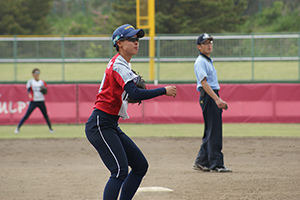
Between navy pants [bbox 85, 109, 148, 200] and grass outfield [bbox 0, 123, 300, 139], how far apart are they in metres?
8.36

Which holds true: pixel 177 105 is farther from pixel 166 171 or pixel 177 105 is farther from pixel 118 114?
pixel 118 114

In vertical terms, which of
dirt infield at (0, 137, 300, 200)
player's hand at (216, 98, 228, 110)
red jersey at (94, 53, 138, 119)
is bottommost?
dirt infield at (0, 137, 300, 200)

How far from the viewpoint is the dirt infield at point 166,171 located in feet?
19.1

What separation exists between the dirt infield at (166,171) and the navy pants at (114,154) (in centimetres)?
117

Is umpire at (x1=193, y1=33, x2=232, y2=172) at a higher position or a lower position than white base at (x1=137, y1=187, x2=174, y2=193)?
higher

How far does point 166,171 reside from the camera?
7.45 meters

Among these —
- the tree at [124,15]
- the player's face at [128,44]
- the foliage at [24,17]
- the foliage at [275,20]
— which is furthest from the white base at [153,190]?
the foliage at [24,17]

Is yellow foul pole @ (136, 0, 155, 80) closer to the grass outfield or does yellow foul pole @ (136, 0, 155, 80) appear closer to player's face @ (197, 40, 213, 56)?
the grass outfield

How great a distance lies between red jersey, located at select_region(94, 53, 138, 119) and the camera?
13.8 ft

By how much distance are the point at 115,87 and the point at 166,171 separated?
349 centimetres

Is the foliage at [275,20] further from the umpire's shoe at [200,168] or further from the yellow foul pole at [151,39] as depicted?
the umpire's shoe at [200,168]

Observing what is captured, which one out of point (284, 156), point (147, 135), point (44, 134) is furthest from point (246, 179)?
point (44, 134)

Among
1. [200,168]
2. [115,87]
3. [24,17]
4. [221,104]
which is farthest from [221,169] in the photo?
[24,17]

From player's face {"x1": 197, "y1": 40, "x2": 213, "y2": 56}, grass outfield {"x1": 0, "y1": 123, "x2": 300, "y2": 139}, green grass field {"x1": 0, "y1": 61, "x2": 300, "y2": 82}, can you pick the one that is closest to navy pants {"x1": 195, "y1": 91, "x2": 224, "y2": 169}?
player's face {"x1": 197, "y1": 40, "x2": 213, "y2": 56}
